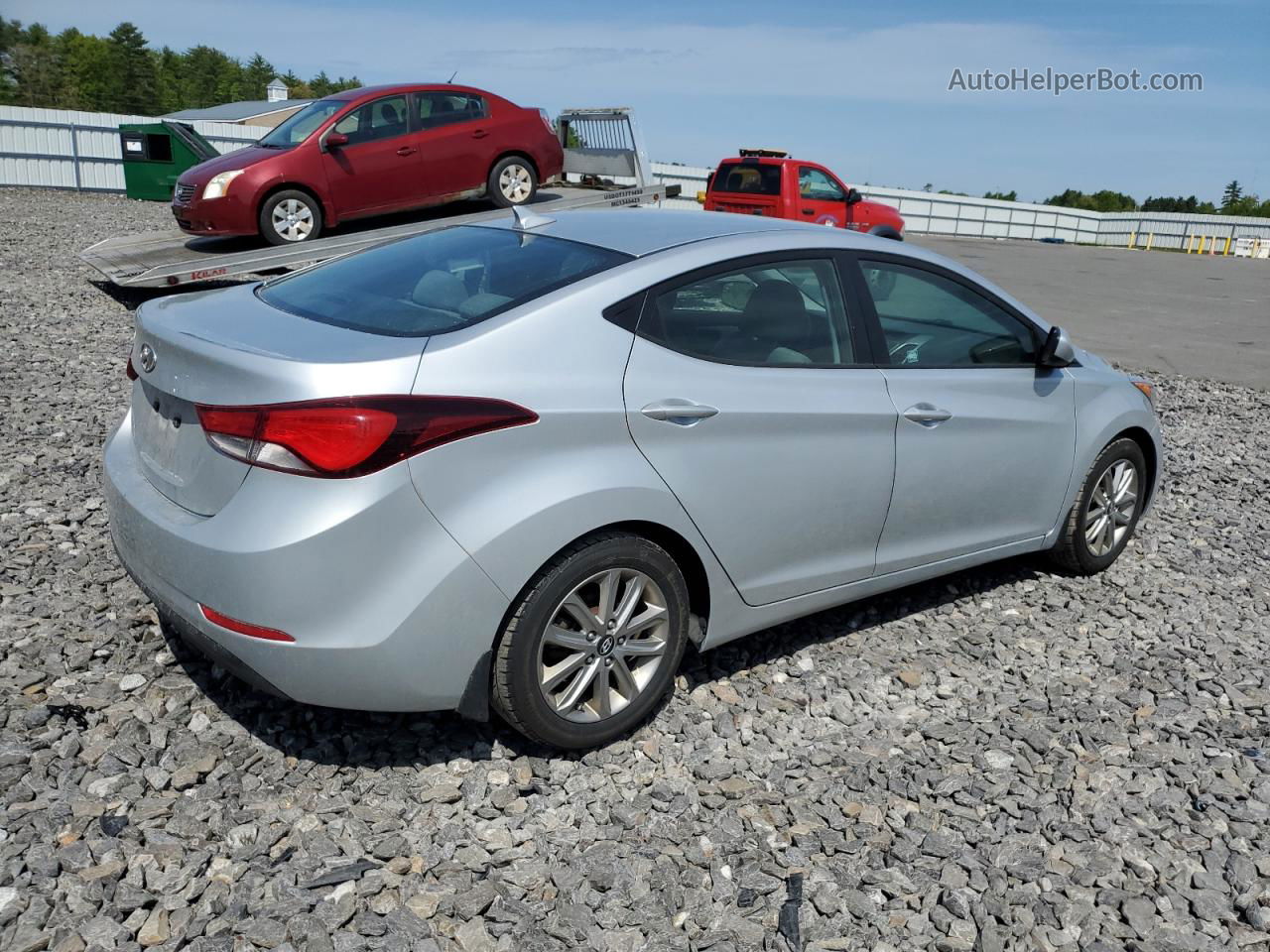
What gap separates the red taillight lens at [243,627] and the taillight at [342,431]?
0.43 m

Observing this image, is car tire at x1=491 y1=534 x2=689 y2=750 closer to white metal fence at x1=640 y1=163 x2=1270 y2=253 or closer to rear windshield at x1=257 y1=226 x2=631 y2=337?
rear windshield at x1=257 y1=226 x2=631 y2=337

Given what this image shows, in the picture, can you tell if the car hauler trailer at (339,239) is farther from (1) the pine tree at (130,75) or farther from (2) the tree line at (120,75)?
(1) the pine tree at (130,75)

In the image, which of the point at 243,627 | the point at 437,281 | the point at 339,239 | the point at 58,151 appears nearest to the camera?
the point at 243,627

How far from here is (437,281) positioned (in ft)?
11.7

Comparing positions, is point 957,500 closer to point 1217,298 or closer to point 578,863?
point 578,863

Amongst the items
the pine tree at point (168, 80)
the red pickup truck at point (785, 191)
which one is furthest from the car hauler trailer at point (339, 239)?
the pine tree at point (168, 80)

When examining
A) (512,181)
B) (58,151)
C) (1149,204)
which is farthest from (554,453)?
(1149,204)

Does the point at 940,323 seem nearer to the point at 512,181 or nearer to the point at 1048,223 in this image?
the point at 512,181

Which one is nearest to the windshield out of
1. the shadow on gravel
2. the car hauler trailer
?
the car hauler trailer

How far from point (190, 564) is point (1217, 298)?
23.1m

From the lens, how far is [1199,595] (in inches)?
205

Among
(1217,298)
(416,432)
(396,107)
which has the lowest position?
(1217,298)

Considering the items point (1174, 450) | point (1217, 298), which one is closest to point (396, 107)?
point (1174, 450)

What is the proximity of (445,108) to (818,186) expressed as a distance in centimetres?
962
